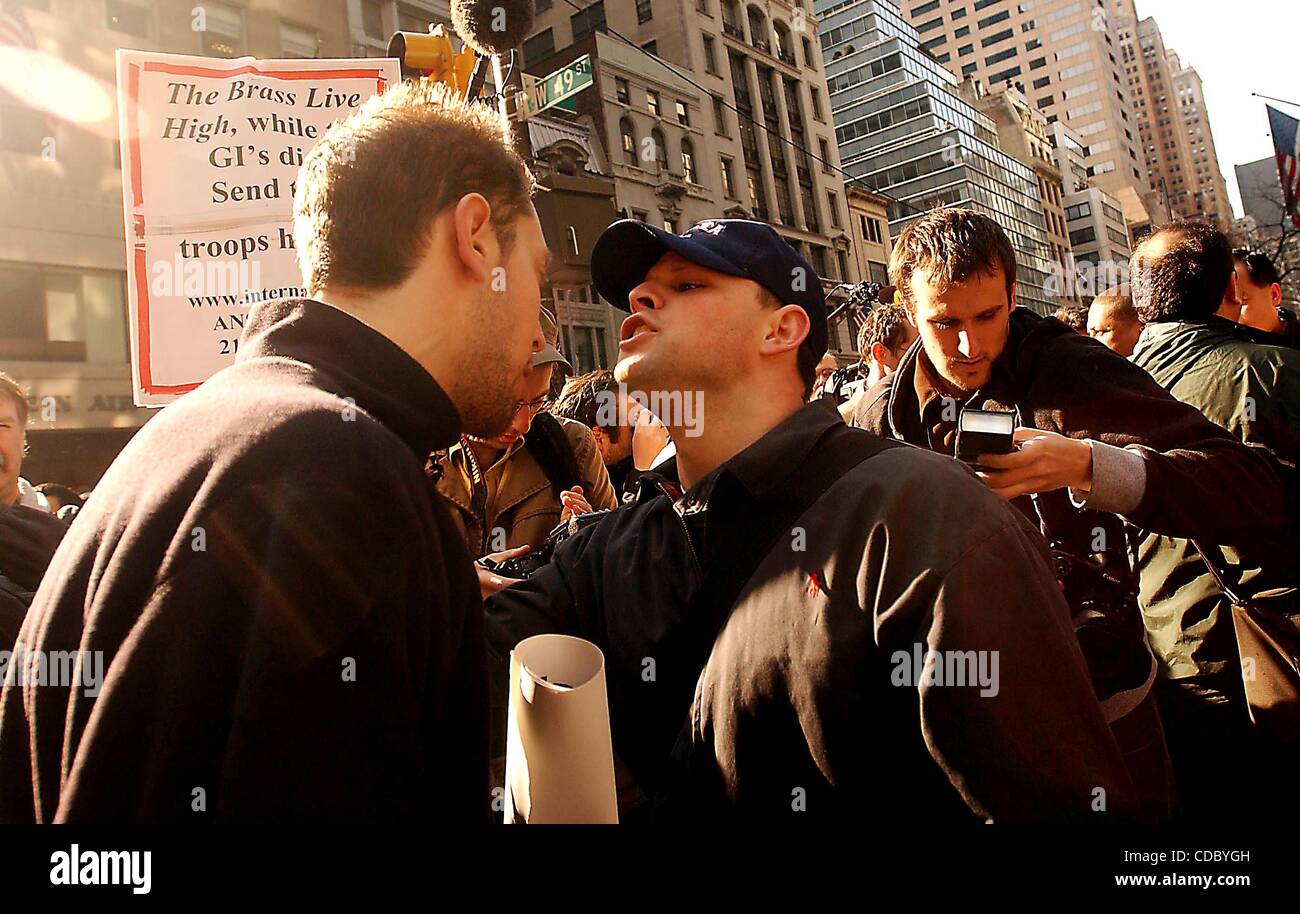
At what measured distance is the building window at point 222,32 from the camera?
66.1ft

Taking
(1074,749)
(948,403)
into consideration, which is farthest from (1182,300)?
(1074,749)

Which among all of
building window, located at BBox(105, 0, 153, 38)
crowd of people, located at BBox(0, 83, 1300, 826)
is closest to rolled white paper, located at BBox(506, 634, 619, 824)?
crowd of people, located at BBox(0, 83, 1300, 826)

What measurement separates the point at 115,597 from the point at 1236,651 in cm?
353

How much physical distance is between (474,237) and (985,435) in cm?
137

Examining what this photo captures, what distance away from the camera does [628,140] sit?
36.7m

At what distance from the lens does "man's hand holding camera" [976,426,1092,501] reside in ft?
7.63

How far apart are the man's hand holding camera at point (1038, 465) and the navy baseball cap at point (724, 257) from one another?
0.63 meters

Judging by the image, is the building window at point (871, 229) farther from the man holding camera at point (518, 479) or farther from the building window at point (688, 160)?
the man holding camera at point (518, 479)

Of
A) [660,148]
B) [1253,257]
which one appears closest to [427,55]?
[1253,257]

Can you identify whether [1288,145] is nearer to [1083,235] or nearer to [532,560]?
[532,560]

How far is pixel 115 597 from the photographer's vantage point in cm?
123

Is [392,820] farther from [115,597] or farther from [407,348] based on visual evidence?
[407,348]

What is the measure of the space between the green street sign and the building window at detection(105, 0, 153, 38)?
1625cm

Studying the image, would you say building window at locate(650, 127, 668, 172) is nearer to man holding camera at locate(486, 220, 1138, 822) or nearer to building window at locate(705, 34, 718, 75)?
building window at locate(705, 34, 718, 75)
